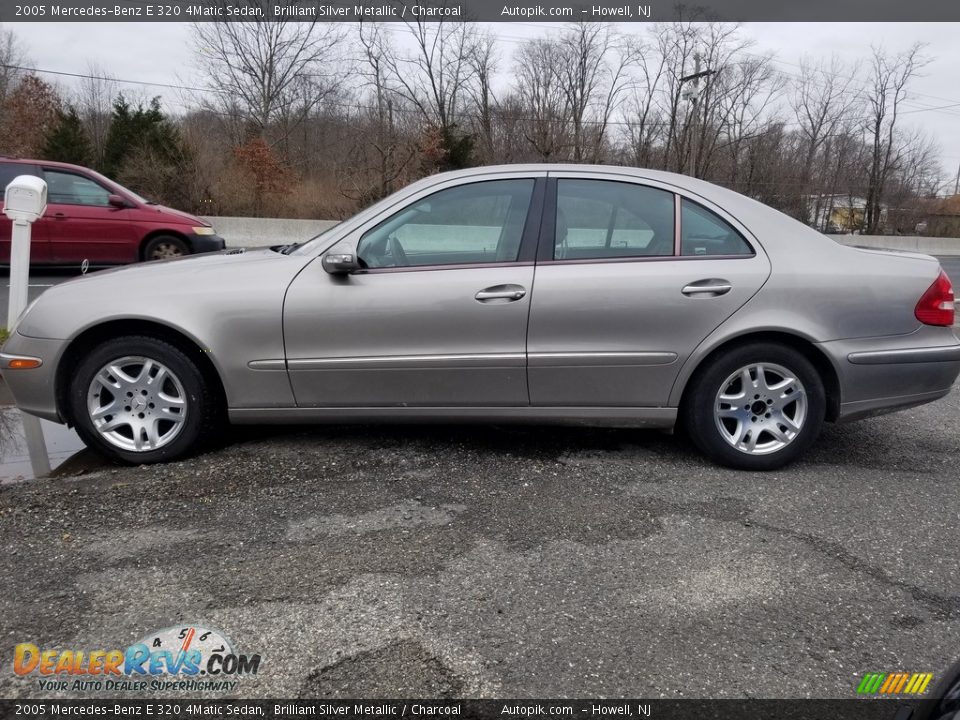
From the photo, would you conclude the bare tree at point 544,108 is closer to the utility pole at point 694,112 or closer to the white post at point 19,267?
the utility pole at point 694,112

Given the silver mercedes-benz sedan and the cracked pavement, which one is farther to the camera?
the silver mercedes-benz sedan

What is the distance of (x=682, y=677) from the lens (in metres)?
2.15

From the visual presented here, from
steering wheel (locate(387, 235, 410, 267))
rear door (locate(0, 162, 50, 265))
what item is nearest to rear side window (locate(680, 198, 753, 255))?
steering wheel (locate(387, 235, 410, 267))

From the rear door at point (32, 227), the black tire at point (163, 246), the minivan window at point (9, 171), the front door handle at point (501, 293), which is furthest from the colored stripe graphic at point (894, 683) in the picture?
the minivan window at point (9, 171)

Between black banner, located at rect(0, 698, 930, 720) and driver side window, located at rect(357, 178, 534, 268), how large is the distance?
2.27m

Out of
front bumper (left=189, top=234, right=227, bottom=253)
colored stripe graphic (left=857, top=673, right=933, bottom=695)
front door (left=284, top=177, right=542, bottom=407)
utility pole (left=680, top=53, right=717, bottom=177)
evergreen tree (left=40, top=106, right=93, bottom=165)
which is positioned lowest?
colored stripe graphic (left=857, top=673, right=933, bottom=695)

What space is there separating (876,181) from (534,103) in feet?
65.2

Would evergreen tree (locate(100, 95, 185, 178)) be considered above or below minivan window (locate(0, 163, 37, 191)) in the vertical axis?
above

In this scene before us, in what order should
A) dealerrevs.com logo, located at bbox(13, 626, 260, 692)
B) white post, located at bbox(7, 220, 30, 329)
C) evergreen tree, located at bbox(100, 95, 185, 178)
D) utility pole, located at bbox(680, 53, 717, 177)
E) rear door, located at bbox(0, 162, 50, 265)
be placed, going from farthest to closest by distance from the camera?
utility pole, located at bbox(680, 53, 717, 177), evergreen tree, located at bbox(100, 95, 185, 178), rear door, located at bbox(0, 162, 50, 265), white post, located at bbox(7, 220, 30, 329), dealerrevs.com logo, located at bbox(13, 626, 260, 692)

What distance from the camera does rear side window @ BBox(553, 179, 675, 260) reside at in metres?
3.80

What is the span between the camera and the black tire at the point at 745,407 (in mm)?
3729

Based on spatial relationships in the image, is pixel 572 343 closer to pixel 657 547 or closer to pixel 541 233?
pixel 541 233

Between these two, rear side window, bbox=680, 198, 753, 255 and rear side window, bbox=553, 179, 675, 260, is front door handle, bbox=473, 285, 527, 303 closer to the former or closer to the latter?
rear side window, bbox=553, 179, 675, 260

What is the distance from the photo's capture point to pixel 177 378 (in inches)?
147
